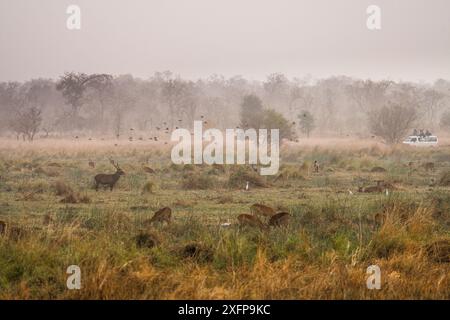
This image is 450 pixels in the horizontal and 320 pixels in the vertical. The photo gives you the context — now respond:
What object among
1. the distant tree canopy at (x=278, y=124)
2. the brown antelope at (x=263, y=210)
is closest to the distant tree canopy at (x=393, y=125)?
the distant tree canopy at (x=278, y=124)

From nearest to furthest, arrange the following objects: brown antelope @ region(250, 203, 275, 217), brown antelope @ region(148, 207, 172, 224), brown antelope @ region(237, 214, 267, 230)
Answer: brown antelope @ region(237, 214, 267, 230), brown antelope @ region(148, 207, 172, 224), brown antelope @ region(250, 203, 275, 217)

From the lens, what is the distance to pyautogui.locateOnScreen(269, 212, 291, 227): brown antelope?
30.8 feet

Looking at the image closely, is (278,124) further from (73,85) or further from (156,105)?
(156,105)

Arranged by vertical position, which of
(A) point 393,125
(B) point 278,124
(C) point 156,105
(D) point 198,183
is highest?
(C) point 156,105

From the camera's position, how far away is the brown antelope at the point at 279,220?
9383mm

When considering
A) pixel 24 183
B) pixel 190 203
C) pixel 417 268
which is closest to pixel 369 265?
pixel 417 268

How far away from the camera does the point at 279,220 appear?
9.44 m

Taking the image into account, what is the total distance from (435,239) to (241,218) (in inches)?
118

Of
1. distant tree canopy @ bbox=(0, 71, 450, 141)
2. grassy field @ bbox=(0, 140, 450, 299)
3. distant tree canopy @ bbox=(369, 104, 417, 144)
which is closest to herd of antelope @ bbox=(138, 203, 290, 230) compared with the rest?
grassy field @ bbox=(0, 140, 450, 299)

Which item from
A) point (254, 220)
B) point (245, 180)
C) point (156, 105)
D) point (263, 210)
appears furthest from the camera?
point (156, 105)

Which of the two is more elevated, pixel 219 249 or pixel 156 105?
pixel 156 105

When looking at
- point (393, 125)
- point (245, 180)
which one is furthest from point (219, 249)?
point (393, 125)

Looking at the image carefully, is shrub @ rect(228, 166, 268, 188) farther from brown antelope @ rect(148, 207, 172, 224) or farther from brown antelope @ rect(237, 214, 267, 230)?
brown antelope @ rect(237, 214, 267, 230)

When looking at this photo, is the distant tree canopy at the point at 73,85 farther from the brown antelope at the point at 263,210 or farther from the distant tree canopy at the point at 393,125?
the brown antelope at the point at 263,210
